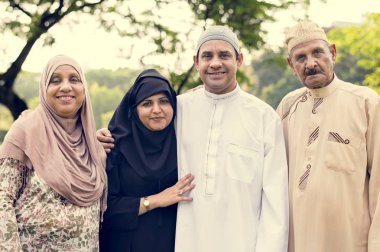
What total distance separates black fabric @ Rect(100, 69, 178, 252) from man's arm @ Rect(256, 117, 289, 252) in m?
0.59

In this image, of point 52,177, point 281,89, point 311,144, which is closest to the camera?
point 52,177

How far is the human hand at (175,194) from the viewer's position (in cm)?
310

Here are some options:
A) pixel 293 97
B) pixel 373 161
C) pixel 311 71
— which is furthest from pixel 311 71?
pixel 373 161

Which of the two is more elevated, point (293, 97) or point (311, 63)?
point (311, 63)

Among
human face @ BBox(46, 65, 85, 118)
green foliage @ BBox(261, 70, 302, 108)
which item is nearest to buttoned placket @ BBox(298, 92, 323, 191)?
human face @ BBox(46, 65, 85, 118)

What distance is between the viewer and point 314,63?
123 inches

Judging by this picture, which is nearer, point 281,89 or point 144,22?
point 144,22

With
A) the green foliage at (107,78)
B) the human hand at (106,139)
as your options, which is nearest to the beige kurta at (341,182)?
the human hand at (106,139)

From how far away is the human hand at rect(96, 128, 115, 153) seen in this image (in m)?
3.20

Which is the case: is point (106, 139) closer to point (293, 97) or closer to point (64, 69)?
point (64, 69)

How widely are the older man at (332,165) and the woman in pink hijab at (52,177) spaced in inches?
50.1

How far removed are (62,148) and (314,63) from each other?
65.2 inches

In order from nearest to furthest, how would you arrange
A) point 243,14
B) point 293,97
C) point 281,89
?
point 293,97
point 243,14
point 281,89

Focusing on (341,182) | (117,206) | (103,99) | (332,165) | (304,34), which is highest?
(103,99)
